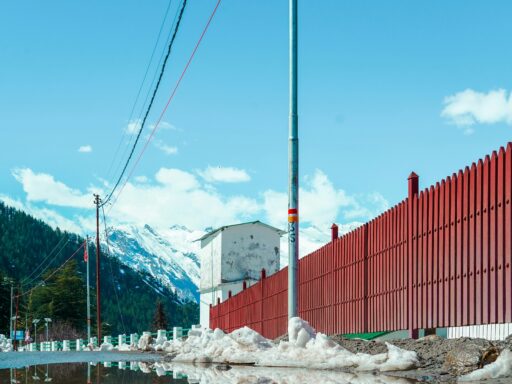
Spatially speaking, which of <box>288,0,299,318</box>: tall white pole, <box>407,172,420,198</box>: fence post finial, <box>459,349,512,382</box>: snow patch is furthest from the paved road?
<box>459,349,512,382</box>: snow patch

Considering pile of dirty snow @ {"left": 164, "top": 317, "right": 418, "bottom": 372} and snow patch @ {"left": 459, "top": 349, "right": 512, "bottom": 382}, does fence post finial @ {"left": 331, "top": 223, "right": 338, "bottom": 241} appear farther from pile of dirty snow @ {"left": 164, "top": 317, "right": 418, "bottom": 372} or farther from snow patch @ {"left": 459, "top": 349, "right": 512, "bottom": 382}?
snow patch @ {"left": 459, "top": 349, "right": 512, "bottom": 382}

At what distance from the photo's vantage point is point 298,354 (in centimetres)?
1212

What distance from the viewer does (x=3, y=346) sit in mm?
60125

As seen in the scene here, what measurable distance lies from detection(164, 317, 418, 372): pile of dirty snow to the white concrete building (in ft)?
119

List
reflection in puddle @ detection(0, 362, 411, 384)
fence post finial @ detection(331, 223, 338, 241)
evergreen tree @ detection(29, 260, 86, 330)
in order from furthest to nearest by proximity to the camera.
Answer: evergreen tree @ detection(29, 260, 86, 330) < fence post finial @ detection(331, 223, 338, 241) < reflection in puddle @ detection(0, 362, 411, 384)

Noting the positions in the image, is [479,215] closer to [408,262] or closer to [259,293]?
[408,262]

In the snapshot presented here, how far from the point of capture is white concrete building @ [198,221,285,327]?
172ft

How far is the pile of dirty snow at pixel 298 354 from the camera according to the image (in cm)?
1073

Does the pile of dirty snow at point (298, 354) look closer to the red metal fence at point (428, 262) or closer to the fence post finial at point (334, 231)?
the red metal fence at point (428, 262)

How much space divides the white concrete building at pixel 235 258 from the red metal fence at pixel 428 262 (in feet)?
109

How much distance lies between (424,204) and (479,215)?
5.83 ft

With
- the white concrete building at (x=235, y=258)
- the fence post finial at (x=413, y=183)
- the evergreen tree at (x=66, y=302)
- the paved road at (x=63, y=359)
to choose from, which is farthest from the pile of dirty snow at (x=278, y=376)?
the evergreen tree at (x=66, y=302)

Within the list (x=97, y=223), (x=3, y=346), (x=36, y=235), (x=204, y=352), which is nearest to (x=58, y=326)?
A: (x=3, y=346)

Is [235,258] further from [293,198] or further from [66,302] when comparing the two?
[66,302]
